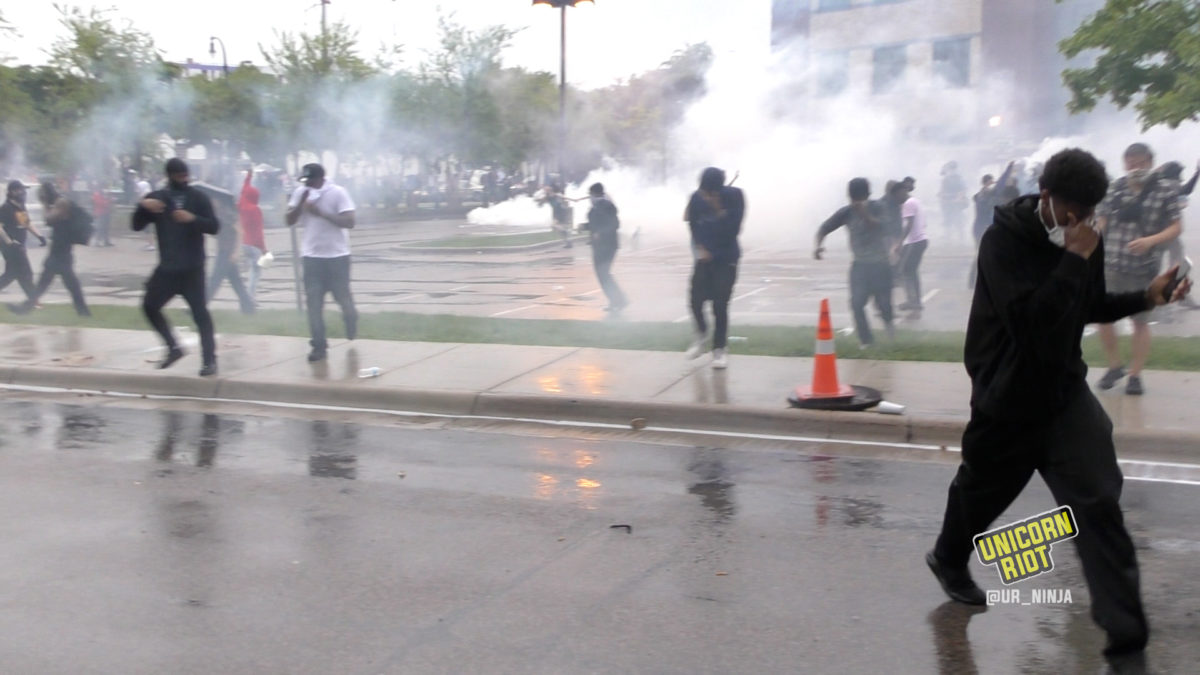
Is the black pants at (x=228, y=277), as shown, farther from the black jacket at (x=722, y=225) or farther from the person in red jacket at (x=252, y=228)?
the black jacket at (x=722, y=225)

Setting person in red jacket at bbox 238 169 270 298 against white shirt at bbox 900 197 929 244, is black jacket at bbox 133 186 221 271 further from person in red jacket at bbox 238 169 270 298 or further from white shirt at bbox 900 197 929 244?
white shirt at bbox 900 197 929 244

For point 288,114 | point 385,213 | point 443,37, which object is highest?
point 443,37

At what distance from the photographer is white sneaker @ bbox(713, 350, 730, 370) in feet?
30.6

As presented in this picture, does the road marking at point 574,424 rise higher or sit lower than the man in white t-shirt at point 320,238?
lower

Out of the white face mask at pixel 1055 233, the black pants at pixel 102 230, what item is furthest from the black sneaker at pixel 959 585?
the black pants at pixel 102 230

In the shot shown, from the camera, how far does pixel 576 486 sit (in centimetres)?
630

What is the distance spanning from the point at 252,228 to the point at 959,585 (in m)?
11.5

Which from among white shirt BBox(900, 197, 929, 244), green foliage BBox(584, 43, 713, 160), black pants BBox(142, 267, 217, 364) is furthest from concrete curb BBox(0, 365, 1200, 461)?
green foliage BBox(584, 43, 713, 160)

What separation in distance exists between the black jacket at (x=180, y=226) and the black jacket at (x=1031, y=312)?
23.1 feet

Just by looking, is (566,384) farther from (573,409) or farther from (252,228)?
(252,228)

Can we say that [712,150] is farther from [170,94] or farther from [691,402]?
[691,402]

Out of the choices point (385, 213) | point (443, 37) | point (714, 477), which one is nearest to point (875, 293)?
point (714, 477)

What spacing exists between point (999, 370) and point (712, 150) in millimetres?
31462

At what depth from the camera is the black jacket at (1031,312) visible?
3.50 m
